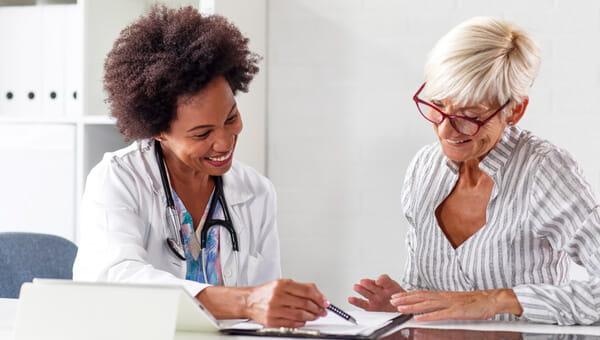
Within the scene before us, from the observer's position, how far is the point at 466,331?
133 centimetres

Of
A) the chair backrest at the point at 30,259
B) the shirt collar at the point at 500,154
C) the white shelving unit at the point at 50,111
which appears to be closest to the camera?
the shirt collar at the point at 500,154

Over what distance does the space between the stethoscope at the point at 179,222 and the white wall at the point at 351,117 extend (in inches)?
39.6

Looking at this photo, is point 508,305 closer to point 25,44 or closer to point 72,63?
point 72,63

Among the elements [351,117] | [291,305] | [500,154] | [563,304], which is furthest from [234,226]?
[351,117]

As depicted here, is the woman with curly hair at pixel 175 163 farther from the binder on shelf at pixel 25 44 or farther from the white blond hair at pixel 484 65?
the binder on shelf at pixel 25 44

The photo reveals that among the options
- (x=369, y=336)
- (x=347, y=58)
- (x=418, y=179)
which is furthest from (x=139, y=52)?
(x=347, y=58)

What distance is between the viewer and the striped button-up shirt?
57.9 inches

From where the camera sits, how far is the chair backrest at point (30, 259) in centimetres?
201

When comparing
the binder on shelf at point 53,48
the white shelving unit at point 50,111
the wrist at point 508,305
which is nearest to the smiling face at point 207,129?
the wrist at point 508,305

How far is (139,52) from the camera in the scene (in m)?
1.70

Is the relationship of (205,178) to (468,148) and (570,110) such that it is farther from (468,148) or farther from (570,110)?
(570,110)

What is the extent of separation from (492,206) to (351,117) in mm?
1116

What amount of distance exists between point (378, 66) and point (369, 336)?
1661 millimetres

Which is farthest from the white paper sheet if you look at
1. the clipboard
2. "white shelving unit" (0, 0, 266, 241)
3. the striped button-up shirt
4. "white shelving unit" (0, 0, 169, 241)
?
"white shelving unit" (0, 0, 169, 241)
